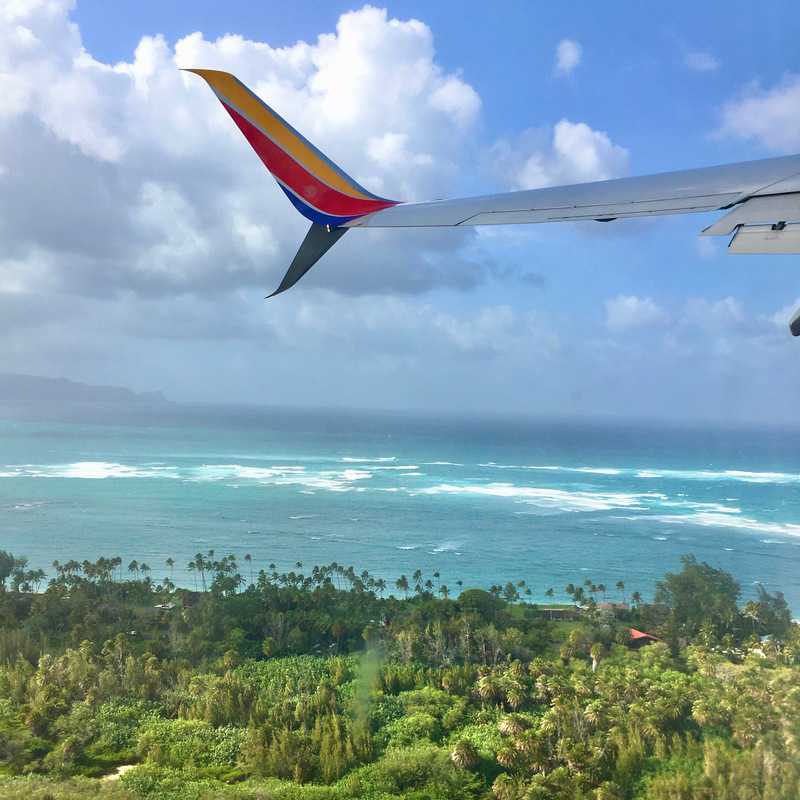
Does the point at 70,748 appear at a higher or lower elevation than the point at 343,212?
lower

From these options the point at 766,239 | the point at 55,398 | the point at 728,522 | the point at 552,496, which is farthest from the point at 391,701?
the point at 55,398

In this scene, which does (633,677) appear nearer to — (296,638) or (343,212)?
(296,638)

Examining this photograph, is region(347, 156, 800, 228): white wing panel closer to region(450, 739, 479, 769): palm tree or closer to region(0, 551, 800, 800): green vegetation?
region(0, 551, 800, 800): green vegetation

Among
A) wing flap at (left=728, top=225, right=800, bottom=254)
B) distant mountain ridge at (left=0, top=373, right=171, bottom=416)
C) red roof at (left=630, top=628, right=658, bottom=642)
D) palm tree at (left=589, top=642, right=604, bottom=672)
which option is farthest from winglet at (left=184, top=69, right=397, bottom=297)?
distant mountain ridge at (left=0, top=373, right=171, bottom=416)

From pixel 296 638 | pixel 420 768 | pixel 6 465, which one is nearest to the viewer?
pixel 420 768

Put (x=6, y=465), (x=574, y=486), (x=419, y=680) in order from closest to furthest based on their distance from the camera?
(x=419, y=680), (x=574, y=486), (x=6, y=465)

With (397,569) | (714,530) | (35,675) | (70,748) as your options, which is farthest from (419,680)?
(714,530)
